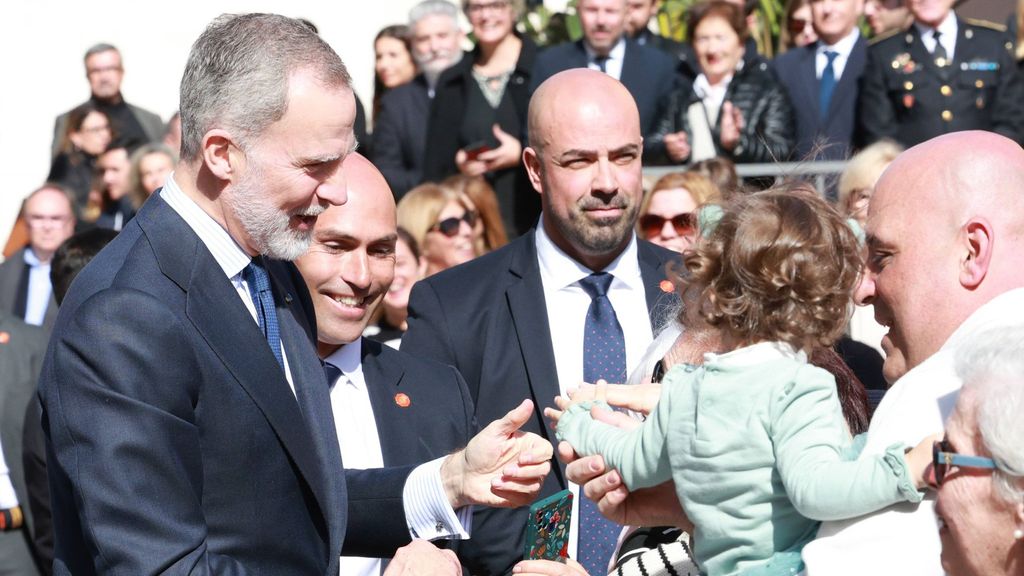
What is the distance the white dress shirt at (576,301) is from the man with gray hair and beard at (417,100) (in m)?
4.70

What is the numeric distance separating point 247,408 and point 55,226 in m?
7.27

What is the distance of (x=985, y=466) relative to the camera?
8.60ft

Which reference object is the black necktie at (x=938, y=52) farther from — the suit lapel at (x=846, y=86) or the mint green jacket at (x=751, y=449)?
the mint green jacket at (x=751, y=449)

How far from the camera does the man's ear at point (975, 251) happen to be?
3250mm

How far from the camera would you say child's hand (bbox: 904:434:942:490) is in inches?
111

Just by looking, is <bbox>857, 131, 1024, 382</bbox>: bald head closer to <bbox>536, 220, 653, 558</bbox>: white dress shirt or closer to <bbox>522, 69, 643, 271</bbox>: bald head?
<bbox>536, 220, 653, 558</bbox>: white dress shirt

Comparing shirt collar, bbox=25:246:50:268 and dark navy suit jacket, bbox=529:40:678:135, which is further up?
dark navy suit jacket, bbox=529:40:678:135

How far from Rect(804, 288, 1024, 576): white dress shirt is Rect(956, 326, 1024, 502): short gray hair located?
0.12m

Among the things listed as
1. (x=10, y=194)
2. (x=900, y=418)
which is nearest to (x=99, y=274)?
(x=900, y=418)

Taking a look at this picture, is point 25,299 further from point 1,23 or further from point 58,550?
point 58,550

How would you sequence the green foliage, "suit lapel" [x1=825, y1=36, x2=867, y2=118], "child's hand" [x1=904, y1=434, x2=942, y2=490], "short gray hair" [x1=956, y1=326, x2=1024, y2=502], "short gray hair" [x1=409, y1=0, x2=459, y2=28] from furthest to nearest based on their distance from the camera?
the green foliage → "short gray hair" [x1=409, y1=0, x2=459, y2=28] → "suit lapel" [x1=825, y1=36, x2=867, y2=118] → "child's hand" [x1=904, y1=434, x2=942, y2=490] → "short gray hair" [x1=956, y1=326, x2=1024, y2=502]

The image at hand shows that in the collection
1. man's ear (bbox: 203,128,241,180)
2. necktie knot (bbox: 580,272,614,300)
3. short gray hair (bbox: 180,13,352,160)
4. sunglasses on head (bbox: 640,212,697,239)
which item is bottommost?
sunglasses on head (bbox: 640,212,697,239)

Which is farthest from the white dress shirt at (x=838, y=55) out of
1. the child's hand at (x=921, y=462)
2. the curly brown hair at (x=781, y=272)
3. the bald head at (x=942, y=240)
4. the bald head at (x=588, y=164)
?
the child's hand at (x=921, y=462)

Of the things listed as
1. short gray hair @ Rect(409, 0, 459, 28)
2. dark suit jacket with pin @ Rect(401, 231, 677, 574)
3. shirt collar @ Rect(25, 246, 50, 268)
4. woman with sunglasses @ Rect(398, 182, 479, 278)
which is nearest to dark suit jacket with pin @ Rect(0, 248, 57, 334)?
shirt collar @ Rect(25, 246, 50, 268)
